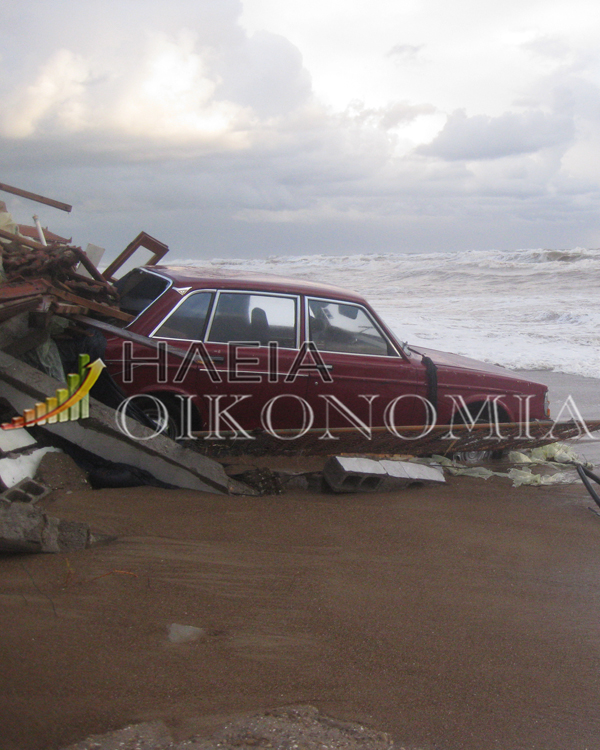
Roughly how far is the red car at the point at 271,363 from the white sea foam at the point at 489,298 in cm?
806

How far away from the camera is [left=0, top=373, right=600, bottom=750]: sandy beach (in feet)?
8.21

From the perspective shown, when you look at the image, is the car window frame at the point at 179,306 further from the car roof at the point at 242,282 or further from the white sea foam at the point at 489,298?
the white sea foam at the point at 489,298

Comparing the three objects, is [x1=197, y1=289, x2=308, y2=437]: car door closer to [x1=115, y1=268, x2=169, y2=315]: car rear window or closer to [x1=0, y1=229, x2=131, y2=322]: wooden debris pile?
[x1=115, y1=268, x2=169, y2=315]: car rear window

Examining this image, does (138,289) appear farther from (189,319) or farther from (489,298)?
(489,298)

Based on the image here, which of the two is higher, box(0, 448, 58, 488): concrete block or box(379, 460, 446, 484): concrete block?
box(0, 448, 58, 488): concrete block

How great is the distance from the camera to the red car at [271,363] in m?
5.04

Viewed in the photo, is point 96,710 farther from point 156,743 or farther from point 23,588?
point 23,588

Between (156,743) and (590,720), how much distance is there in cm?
173

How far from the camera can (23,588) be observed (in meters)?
3.18

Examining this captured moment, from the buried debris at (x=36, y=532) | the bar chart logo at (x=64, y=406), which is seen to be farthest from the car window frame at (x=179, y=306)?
the buried debris at (x=36, y=532)

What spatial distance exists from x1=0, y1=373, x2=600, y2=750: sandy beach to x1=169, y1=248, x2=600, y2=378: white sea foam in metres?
9.68

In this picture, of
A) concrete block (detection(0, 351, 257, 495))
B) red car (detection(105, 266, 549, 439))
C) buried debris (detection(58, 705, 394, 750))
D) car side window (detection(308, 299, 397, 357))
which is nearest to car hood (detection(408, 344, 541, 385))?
red car (detection(105, 266, 549, 439))

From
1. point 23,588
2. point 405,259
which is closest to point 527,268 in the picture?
point 405,259

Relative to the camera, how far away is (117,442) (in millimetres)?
4590
